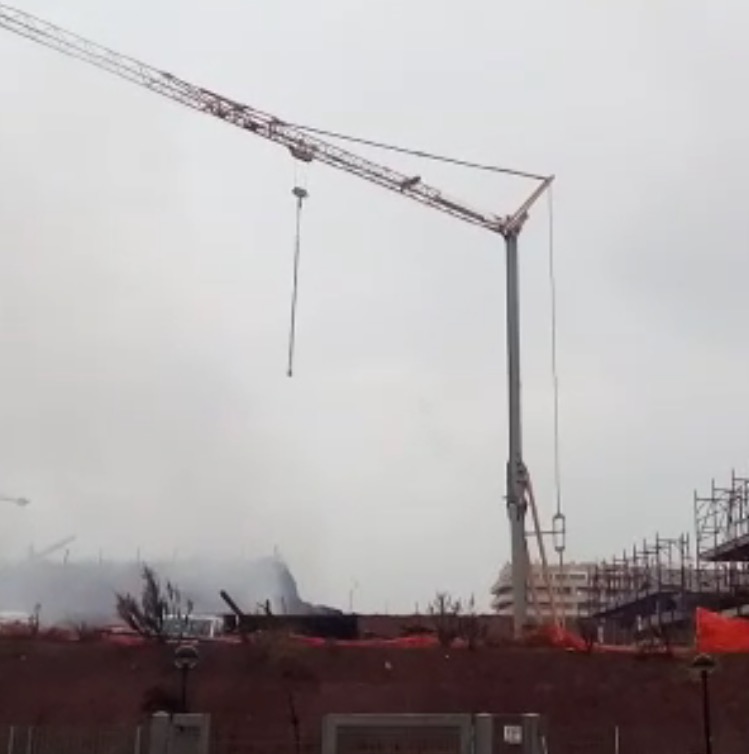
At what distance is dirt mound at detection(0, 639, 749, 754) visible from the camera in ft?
99.4

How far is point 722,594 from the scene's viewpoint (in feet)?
183

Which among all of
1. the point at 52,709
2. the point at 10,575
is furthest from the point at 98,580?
the point at 52,709

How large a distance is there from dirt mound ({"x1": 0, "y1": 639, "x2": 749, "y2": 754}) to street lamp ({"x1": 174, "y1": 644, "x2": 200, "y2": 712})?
559mm

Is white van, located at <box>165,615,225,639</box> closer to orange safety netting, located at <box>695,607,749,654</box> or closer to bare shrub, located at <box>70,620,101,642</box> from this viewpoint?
bare shrub, located at <box>70,620,101,642</box>

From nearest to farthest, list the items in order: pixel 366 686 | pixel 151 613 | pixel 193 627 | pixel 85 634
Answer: pixel 366 686 → pixel 85 634 → pixel 151 613 → pixel 193 627

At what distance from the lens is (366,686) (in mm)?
31312

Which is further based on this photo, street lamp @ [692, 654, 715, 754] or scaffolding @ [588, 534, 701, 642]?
scaffolding @ [588, 534, 701, 642]

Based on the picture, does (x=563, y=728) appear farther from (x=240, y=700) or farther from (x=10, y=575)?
(x=10, y=575)

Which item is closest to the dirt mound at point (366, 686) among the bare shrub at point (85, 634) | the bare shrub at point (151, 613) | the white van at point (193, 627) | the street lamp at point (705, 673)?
the bare shrub at point (85, 634)

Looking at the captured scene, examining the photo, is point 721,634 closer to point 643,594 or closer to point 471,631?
point 471,631

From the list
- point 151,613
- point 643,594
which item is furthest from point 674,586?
point 151,613

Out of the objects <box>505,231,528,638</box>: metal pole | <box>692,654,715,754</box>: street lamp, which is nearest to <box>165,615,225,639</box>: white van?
<box>505,231,528,638</box>: metal pole

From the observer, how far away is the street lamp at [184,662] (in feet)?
88.8

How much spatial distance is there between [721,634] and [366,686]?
9.90 metres
